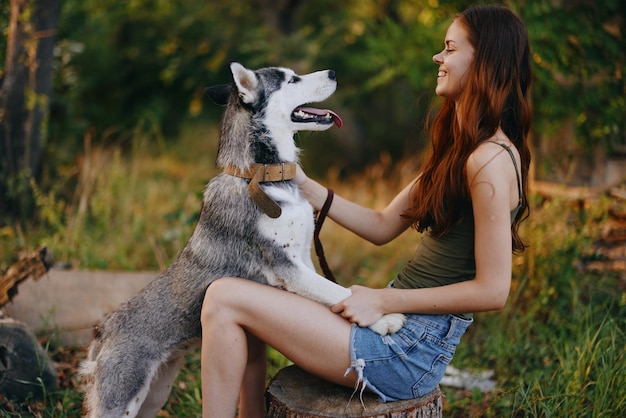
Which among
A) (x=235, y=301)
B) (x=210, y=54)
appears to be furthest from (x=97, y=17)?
(x=235, y=301)

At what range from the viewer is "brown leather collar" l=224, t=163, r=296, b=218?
230 centimetres

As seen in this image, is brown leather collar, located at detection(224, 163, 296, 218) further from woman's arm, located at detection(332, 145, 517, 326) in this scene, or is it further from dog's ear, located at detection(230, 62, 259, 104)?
woman's arm, located at detection(332, 145, 517, 326)

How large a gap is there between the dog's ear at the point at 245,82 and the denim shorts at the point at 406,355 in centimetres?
106

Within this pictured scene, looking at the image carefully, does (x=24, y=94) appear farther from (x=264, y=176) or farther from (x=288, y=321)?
(x=288, y=321)

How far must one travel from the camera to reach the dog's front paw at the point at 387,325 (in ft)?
6.98

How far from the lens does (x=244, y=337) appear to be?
6.99 ft

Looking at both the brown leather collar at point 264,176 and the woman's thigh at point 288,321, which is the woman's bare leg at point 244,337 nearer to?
the woman's thigh at point 288,321

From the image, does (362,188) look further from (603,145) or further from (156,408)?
(156,408)

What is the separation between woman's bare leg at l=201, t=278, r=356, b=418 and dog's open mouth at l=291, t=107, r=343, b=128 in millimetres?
798

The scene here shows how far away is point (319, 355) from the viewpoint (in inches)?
83.4

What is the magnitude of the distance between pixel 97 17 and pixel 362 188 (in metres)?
4.62

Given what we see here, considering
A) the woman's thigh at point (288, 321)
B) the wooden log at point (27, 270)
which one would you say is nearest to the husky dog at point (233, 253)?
the woman's thigh at point (288, 321)

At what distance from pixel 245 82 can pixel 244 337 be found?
3.50 feet

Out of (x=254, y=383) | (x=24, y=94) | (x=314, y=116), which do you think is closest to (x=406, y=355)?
(x=254, y=383)
